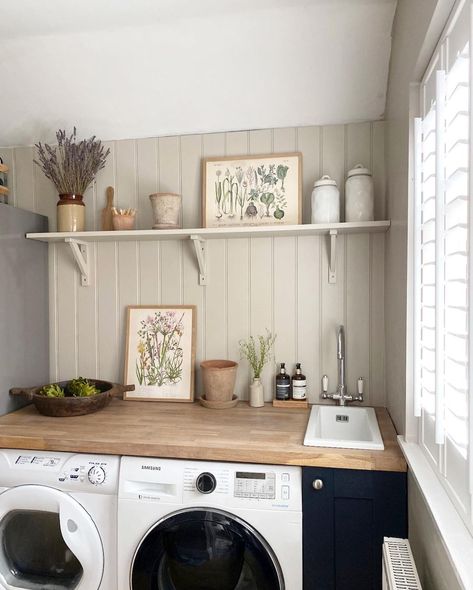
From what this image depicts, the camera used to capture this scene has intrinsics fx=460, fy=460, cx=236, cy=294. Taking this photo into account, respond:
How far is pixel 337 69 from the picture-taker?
6.44ft

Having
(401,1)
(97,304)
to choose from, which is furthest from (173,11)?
(97,304)

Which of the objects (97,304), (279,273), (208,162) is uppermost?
(208,162)

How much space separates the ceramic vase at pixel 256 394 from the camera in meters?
2.11

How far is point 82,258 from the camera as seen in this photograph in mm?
2303

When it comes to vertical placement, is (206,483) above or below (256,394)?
below

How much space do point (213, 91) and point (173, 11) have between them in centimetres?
37

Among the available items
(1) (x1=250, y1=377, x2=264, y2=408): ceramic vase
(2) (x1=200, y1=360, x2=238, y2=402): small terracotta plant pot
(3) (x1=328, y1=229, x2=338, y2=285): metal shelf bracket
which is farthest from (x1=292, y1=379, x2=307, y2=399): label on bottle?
(3) (x1=328, y1=229, x2=338, y2=285): metal shelf bracket

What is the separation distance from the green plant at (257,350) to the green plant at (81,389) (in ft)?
2.33

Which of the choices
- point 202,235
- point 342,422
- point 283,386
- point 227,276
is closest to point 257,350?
point 283,386

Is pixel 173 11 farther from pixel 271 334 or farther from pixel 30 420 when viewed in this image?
pixel 30 420

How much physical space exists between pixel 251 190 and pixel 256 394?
952 millimetres

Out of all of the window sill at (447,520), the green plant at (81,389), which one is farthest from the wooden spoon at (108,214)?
the window sill at (447,520)

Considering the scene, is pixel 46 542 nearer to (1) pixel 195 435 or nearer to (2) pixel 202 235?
(1) pixel 195 435

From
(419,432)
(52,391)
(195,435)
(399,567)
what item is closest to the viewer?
(399,567)
